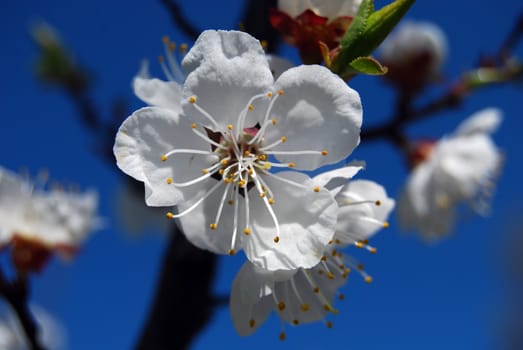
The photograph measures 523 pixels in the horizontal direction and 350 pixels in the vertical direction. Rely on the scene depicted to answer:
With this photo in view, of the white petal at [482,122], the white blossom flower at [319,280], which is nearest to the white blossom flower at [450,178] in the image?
the white petal at [482,122]

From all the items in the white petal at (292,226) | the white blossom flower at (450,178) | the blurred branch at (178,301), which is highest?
the white petal at (292,226)

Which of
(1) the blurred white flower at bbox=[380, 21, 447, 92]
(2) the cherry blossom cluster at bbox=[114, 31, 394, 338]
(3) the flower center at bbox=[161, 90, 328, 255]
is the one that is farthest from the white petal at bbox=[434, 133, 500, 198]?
(3) the flower center at bbox=[161, 90, 328, 255]

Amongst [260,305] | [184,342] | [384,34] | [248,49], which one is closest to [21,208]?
[184,342]

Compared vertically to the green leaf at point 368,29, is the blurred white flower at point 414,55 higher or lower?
lower

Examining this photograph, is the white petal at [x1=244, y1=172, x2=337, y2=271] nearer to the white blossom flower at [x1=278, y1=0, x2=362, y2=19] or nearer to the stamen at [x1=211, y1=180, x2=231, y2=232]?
the stamen at [x1=211, y1=180, x2=231, y2=232]

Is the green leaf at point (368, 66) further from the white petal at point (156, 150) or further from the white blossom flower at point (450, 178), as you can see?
the white blossom flower at point (450, 178)

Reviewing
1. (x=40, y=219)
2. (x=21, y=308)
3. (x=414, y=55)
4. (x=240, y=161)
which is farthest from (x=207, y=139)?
(x=414, y=55)

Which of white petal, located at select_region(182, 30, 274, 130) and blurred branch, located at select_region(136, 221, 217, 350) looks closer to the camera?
white petal, located at select_region(182, 30, 274, 130)
